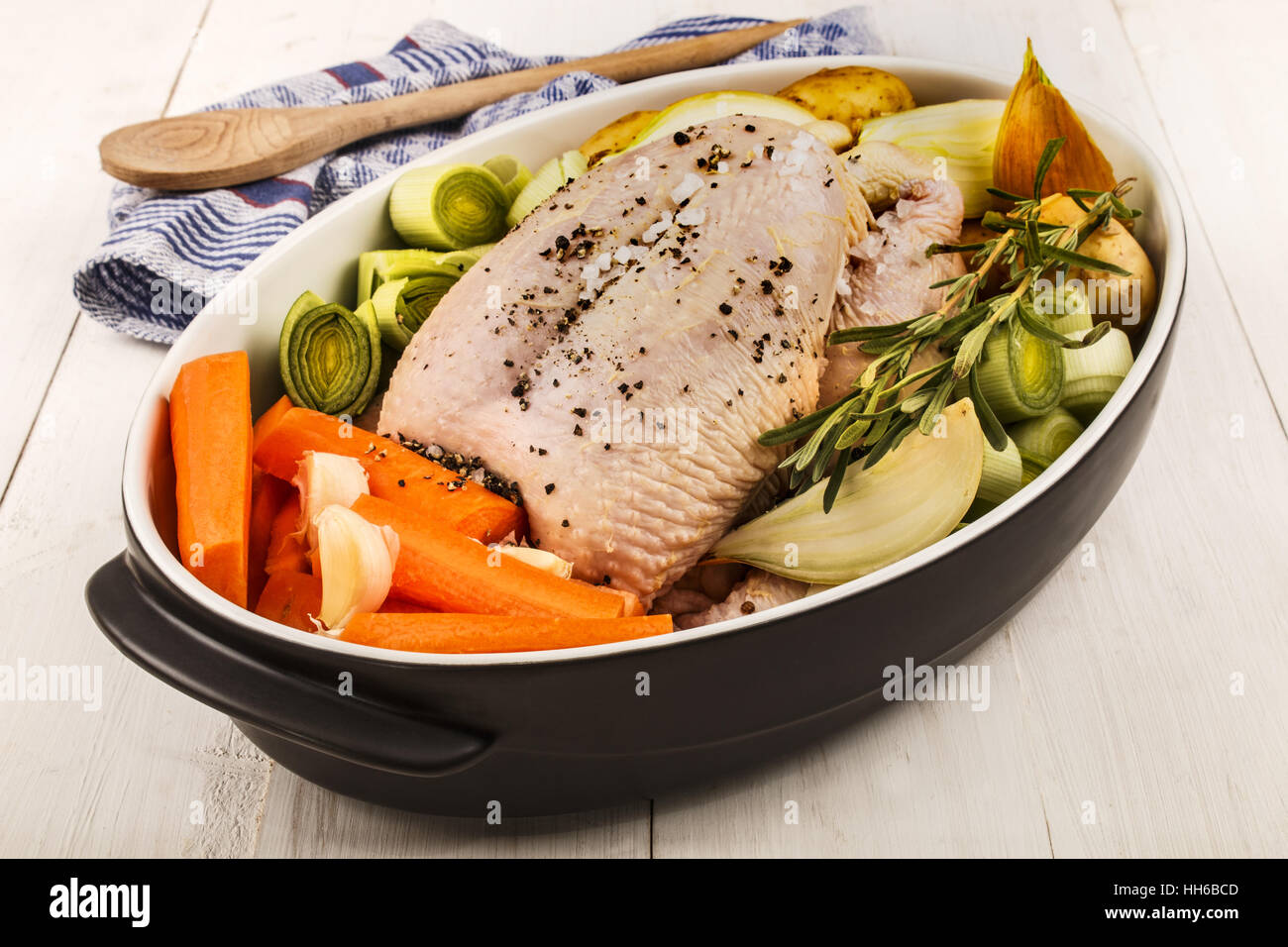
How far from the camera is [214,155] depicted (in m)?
2.34

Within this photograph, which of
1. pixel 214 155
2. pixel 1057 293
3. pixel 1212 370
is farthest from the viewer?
pixel 214 155

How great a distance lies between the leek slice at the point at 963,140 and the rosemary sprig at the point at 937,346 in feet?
0.80

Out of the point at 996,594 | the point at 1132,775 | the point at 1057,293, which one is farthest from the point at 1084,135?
the point at 1132,775

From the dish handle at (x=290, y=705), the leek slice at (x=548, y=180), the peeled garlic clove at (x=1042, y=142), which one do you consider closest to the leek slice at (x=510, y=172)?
the leek slice at (x=548, y=180)

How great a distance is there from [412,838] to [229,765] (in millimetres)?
304

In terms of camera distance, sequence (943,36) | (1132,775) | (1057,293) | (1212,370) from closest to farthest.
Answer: (1132,775)
(1057,293)
(1212,370)
(943,36)

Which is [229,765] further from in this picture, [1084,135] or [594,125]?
[1084,135]

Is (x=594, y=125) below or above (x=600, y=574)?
above

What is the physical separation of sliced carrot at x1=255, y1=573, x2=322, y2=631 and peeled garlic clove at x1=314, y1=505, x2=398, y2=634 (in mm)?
60

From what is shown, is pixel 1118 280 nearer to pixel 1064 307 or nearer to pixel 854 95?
pixel 1064 307

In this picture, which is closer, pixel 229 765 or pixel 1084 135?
pixel 229 765

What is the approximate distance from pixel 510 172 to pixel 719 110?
41 cm

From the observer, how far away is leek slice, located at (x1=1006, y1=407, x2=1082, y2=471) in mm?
1620

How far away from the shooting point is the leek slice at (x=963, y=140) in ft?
6.14
